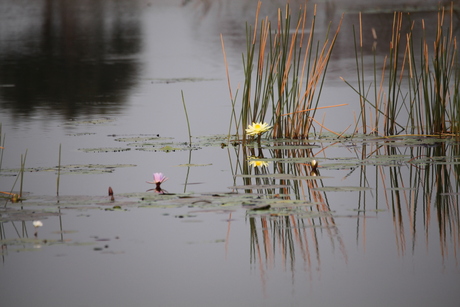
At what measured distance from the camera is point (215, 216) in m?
3.15

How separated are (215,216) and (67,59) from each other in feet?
32.9

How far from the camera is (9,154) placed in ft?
16.4

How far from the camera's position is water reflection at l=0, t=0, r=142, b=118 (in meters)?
8.21

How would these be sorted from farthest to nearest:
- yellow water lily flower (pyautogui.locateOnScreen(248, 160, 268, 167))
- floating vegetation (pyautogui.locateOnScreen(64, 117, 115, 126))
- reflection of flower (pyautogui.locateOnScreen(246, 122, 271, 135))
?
floating vegetation (pyautogui.locateOnScreen(64, 117, 115, 126))
reflection of flower (pyautogui.locateOnScreen(246, 122, 271, 135))
yellow water lily flower (pyautogui.locateOnScreen(248, 160, 268, 167))

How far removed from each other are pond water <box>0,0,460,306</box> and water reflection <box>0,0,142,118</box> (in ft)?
2.41

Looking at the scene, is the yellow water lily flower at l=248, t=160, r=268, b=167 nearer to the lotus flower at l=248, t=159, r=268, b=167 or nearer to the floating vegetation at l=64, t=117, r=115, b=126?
the lotus flower at l=248, t=159, r=268, b=167

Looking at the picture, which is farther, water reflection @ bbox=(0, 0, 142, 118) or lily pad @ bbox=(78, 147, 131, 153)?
water reflection @ bbox=(0, 0, 142, 118)

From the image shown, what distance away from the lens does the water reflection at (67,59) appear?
8.21m

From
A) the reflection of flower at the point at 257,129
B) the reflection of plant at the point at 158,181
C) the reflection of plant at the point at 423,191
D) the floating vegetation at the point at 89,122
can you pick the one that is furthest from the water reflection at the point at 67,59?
the reflection of plant at the point at 158,181

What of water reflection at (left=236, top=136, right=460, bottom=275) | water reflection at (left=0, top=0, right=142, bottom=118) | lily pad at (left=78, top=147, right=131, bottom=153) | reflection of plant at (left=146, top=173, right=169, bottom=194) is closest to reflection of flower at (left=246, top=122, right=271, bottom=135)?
water reflection at (left=236, top=136, right=460, bottom=275)

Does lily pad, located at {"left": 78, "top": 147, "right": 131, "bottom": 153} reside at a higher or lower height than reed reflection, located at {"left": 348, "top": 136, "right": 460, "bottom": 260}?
higher

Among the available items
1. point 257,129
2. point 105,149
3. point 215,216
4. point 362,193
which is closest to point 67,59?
point 105,149

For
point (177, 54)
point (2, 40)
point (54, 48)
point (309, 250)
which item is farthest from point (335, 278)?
point (2, 40)

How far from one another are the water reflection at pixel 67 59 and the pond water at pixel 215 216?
29.0 inches
